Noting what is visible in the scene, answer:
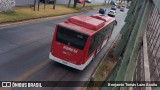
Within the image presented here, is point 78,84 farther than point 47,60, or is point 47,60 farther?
point 47,60

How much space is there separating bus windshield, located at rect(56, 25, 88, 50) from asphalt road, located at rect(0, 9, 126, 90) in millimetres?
2043

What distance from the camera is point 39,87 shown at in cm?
1440

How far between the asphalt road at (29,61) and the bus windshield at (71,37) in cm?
204

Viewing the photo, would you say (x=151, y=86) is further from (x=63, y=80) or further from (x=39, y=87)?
(x=63, y=80)

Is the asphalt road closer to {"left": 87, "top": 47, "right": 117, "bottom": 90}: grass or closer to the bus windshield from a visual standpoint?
{"left": 87, "top": 47, "right": 117, "bottom": 90}: grass

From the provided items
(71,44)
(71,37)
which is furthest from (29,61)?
(71,37)

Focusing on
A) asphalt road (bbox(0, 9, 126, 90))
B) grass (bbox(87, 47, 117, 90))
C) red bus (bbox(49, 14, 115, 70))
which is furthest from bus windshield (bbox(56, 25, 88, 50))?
grass (bbox(87, 47, 117, 90))

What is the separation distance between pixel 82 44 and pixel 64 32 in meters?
1.39

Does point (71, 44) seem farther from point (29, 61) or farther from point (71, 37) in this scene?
point (29, 61)

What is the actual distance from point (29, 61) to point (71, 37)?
325 cm

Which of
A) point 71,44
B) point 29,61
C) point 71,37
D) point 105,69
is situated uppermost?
point 71,37

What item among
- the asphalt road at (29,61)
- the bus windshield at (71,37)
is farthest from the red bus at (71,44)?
the asphalt road at (29,61)

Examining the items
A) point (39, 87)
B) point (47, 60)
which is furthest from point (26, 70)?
point (47, 60)

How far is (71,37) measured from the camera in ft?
55.7
